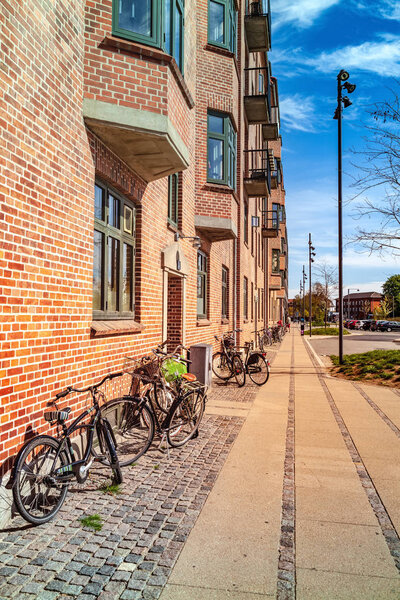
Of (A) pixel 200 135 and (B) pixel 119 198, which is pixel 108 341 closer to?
(B) pixel 119 198

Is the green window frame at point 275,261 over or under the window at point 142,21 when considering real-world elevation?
over

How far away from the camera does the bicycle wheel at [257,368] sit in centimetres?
1227

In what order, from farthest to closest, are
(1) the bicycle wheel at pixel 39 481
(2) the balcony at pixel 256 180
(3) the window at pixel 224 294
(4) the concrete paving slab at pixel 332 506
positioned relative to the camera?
1. (2) the balcony at pixel 256 180
2. (3) the window at pixel 224 294
3. (4) the concrete paving slab at pixel 332 506
4. (1) the bicycle wheel at pixel 39 481

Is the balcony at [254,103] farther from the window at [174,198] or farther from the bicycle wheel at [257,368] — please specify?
the bicycle wheel at [257,368]

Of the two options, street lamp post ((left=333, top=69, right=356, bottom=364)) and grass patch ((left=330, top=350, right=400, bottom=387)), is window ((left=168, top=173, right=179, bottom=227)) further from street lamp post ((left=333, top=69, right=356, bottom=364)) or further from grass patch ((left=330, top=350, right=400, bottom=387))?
street lamp post ((left=333, top=69, right=356, bottom=364))

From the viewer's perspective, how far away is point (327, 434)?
7082mm

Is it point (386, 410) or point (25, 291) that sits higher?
point (25, 291)

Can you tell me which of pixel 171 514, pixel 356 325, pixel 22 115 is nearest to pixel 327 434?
pixel 171 514

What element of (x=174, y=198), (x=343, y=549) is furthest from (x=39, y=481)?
(x=174, y=198)

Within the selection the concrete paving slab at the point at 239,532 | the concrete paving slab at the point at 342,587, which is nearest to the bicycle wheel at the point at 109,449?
the concrete paving slab at the point at 239,532

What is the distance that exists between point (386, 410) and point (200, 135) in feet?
24.7

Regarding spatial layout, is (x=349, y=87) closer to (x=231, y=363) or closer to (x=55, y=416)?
(x=231, y=363)

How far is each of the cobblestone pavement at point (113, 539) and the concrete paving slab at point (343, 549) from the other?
911 millimetres

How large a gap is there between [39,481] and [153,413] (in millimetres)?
2060
